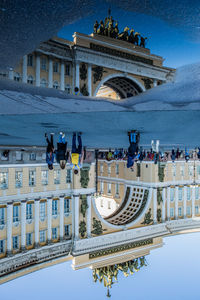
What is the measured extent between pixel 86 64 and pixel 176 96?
22.6 meters

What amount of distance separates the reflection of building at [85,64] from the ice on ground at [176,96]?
1855 centimetres

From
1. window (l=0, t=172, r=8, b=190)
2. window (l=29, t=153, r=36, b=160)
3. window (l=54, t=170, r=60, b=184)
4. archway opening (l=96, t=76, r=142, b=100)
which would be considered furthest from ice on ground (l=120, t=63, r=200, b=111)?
archway opening (l=96, t=76, r=142, b=100)

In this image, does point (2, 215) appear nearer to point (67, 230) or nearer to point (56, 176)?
point (56, 176)

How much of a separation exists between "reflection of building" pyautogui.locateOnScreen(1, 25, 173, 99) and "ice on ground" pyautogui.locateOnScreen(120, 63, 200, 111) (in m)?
18.5

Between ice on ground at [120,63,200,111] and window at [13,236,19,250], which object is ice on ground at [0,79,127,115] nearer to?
ice on ground at [120,63,200,111]

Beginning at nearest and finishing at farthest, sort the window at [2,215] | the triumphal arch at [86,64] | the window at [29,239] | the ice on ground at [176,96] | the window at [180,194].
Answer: the ice on ground at [176,96], the window at [2,215], the window at [29,239], the triumphal arch at [86,64], the window at [180,194]

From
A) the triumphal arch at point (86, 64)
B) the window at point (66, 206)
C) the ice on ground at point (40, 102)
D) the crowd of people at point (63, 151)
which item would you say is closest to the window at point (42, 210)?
the window at point (66, 206)

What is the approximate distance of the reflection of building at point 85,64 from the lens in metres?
23.4

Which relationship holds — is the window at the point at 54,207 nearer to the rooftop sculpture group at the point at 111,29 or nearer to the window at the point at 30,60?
the window at the point at 30,60

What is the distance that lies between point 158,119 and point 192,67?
144cm

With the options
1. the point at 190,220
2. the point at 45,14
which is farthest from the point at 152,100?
the point at 190,220

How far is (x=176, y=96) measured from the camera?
486 cm

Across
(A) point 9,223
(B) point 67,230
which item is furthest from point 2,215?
(B) point 67,230

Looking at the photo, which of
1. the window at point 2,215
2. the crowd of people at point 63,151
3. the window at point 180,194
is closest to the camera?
the crowd of people at point 63,151
